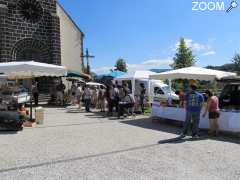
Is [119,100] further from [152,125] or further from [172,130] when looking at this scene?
[172,130]

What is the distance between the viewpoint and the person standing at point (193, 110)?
423 inches

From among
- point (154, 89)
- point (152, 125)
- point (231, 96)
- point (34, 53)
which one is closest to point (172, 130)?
point (152, 125)

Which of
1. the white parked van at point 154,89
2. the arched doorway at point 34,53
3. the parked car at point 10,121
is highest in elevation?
the arched doorway at point 34,53

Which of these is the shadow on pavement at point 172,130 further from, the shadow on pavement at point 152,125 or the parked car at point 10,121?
the parked car at point 10,121

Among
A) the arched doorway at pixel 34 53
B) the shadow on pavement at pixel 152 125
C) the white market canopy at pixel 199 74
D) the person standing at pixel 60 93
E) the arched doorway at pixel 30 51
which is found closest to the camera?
the shadow on pavement at pixel 152 125

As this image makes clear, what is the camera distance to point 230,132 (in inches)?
456

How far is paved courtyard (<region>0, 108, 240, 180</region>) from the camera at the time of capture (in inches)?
263

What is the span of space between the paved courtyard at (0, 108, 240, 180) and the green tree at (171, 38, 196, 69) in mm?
34044

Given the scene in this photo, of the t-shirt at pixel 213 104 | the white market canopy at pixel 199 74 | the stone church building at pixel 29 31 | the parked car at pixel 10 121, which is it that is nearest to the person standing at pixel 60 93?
the stone church building at pixel 29 31

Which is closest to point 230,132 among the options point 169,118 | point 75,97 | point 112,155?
point 169,118

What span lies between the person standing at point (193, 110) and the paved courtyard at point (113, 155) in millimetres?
425

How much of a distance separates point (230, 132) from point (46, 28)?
1922 centimetres

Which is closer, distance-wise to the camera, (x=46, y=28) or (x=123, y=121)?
(x=123, y=121)

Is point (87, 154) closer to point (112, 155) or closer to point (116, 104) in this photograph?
point (112, 155)
